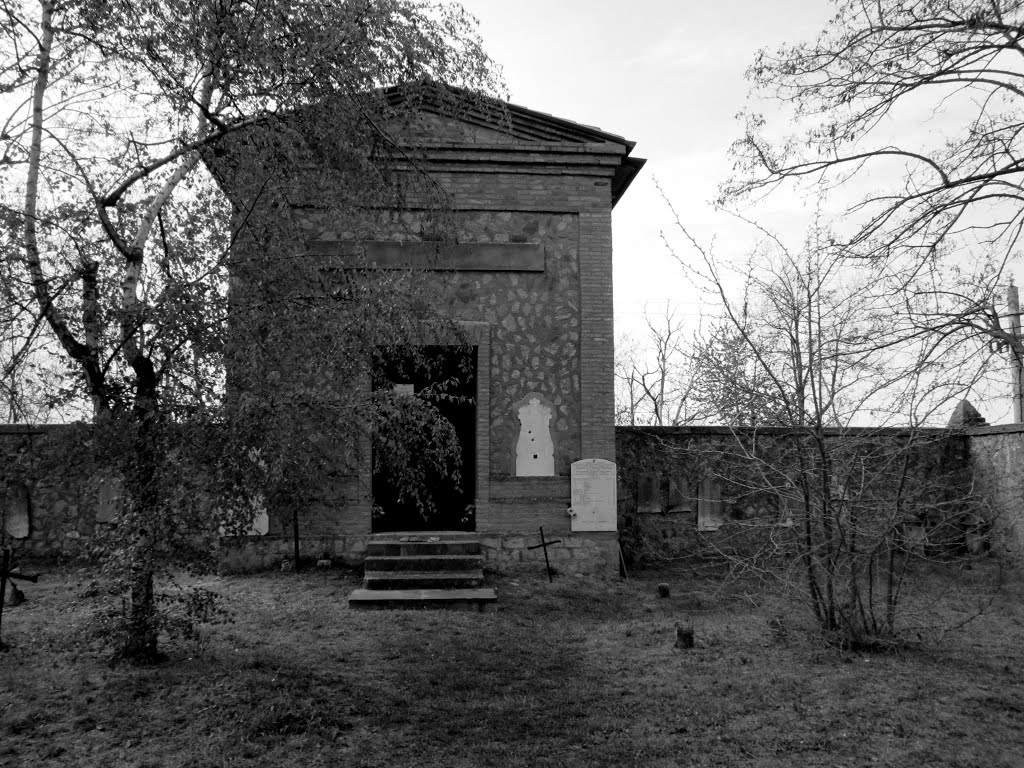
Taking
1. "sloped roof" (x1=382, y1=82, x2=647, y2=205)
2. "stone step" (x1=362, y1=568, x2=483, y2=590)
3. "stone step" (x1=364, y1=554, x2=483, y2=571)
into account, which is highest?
"sloped roof" (x1=382, y1=82, x2=647, y2=205)

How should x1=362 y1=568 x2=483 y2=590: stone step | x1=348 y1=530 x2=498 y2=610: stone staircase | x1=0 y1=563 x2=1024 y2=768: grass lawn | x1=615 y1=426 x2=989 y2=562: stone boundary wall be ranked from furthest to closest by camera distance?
x1=615 y1=426 x2=989 y2=562: stone boundary wall < x1=362 y1=568 x2=483 y2=590: stone step < x1=348 y1=530 x2=498 y2=610: stone staircase < x1=0 y1=563 x2=1024 y2=768: grass lawn

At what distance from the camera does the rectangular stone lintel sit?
11641 mm

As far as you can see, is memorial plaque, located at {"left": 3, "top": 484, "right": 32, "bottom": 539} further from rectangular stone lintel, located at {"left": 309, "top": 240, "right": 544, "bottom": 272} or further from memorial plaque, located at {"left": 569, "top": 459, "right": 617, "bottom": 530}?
memorial plaque, located at {"left": 569, "top": 459, "right": 617, "bottom": 530}

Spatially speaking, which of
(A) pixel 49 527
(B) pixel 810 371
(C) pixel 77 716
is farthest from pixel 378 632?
(A) pixel 49 527

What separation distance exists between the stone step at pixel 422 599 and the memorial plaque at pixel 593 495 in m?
2.30

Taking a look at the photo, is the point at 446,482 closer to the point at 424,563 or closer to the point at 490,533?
the point at 490,533

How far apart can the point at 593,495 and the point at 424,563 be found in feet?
8.91

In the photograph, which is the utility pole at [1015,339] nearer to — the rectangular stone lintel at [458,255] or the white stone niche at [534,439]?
the white stone niche at [534,439]

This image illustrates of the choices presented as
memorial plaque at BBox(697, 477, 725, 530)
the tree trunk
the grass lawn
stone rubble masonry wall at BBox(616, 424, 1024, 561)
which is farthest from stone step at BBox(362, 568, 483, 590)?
memorial plaque at BBox(697, 477, 725, 530)

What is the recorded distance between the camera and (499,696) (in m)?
6.54

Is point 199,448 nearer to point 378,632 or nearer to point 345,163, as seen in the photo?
point 345,163

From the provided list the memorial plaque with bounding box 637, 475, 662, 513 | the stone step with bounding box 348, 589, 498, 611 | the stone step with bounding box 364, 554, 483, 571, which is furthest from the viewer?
the memorial plaque with bounding box 637, 475, 662, 513

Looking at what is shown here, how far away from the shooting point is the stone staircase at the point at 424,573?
31.8 feet

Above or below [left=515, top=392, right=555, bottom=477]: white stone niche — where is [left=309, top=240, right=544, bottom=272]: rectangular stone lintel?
above
